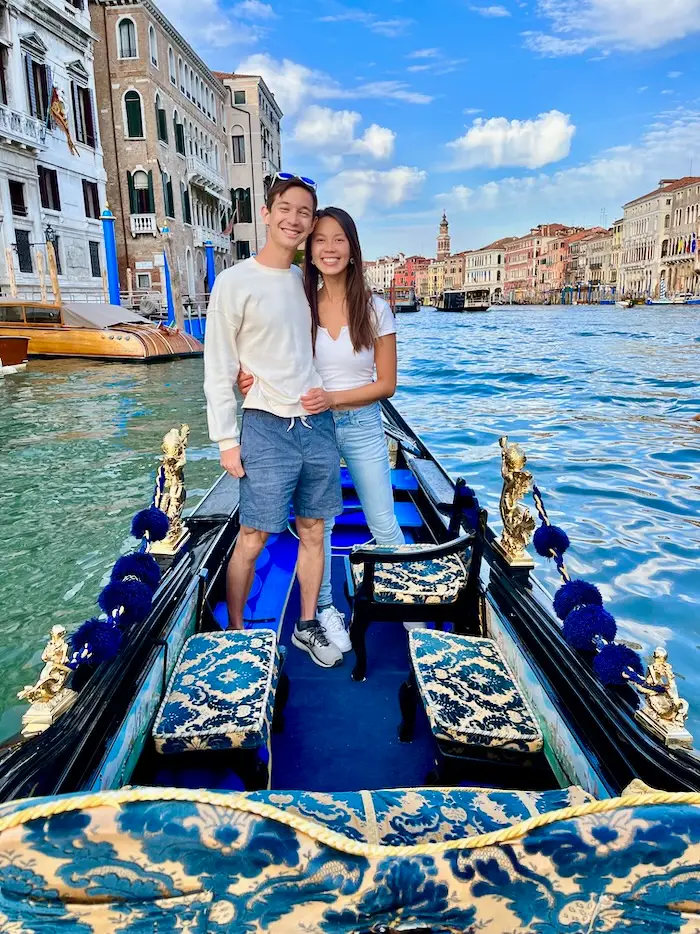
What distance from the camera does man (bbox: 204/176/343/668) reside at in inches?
65.0

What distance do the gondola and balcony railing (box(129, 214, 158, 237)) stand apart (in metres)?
21.2

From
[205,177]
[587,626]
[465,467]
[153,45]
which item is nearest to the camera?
[587,626]

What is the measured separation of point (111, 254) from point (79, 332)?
9.14ft

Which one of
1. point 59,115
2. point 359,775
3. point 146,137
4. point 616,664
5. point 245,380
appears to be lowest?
point 359,775

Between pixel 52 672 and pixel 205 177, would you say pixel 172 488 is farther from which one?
pixel 205 177

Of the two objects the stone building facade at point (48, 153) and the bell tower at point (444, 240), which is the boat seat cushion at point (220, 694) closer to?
the stone building facade at point (48, 153)

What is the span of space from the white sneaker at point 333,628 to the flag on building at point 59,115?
1816 centimetres

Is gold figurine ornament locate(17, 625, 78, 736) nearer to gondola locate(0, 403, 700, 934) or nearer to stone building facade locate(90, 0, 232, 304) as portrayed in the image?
gondola locate(0, 403, 700, 934)

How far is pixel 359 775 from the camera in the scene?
167 cm

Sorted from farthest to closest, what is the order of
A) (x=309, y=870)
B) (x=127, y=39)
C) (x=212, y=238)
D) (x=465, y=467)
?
(x=212, y=238)
(x=127, y=39)
(x=465, y=467)
(x=309, y=870)

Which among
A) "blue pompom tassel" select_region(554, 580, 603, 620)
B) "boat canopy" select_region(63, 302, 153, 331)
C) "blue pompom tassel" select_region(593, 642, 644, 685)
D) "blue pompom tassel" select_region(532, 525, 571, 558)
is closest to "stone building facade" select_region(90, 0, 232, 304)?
"boat canopy" select_region(63, 302, 153, 331)

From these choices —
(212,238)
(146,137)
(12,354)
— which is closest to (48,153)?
(146,137)

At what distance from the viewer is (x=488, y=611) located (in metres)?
1.94

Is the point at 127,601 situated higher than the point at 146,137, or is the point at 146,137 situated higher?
the point at 146,137
